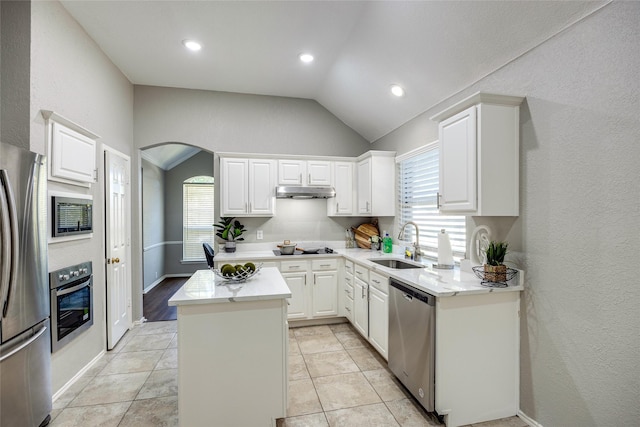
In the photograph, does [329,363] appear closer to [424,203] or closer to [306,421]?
[306,421]

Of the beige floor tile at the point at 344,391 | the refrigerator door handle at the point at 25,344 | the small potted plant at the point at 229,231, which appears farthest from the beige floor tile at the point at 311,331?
the refrigerator door handle at the point at 25,344

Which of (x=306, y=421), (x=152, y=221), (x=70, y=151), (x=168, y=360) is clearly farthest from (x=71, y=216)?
(x=152, y=221)

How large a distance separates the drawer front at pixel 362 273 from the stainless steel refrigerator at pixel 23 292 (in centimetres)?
262

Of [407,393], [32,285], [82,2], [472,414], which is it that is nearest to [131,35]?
[82,2]

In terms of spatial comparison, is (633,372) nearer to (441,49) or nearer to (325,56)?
(441,49)

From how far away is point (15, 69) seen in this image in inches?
81.7

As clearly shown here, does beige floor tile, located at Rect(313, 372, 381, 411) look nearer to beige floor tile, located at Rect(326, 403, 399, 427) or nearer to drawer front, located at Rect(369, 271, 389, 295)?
beige floor tile, located at Rect(326, 403, 399, 427)

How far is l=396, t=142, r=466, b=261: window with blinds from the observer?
2.87 meters

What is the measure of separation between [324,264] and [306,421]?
77.6 inches

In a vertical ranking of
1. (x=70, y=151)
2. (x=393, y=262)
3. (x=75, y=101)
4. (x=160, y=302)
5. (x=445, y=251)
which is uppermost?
(x=75, y=101)

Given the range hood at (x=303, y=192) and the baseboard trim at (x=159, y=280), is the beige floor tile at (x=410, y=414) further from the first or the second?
the baseboard trim at (x=159, y=280)

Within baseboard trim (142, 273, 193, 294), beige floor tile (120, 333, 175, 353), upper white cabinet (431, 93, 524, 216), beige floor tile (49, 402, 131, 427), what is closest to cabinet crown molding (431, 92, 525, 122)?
upper white cabinet (431, 93, 524, 216)

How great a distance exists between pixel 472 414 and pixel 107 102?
442 centimetres

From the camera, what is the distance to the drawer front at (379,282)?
265cm
